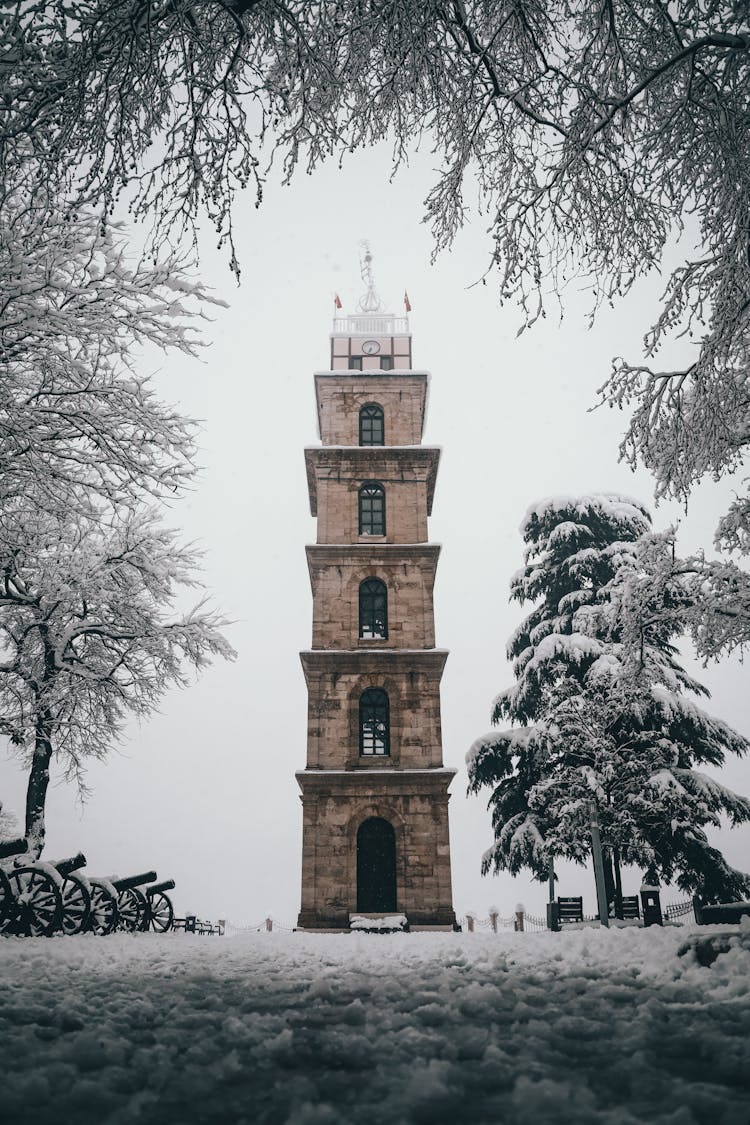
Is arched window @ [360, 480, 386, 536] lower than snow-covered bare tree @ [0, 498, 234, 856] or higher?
higher

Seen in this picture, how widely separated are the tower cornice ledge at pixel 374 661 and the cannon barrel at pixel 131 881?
36.3ft

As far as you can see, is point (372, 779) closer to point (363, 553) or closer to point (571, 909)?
point (571, 909)

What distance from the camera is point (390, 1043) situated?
2.54m

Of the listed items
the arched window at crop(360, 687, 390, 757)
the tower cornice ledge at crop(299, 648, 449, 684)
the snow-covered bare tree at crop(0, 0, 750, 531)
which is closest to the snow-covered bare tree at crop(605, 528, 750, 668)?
the snow-covered bare tree at crop(0, 0, 750, 531)

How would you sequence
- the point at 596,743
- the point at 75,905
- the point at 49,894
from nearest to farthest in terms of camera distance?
the point at 49,894
the point at 75,905
the point at 596,743

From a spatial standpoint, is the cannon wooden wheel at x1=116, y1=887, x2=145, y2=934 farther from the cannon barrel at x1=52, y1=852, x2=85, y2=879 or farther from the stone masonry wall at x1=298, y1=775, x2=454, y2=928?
the stone masonry wall at x1=298, y1=775, x2=454, y2=928

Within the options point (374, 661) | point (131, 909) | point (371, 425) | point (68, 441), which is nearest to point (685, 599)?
point (68, 441)

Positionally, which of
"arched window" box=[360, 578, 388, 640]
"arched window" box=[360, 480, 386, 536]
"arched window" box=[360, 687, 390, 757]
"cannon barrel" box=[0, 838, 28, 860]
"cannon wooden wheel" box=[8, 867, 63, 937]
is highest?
"arched window" box=[360, 480, 386, 536]

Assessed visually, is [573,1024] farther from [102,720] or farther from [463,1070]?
[102,720]

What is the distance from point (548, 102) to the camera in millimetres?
5547

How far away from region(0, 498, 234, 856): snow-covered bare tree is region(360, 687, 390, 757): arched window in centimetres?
667

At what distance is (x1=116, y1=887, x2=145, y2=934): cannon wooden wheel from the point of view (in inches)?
513

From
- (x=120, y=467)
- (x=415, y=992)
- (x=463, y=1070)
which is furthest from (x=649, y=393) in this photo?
(x=463, y=1070)

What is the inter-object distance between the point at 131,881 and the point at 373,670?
12.3m
